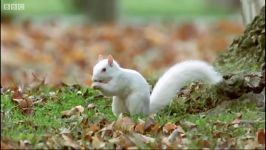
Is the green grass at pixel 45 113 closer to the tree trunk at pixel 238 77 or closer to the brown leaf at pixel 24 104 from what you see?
the brown leaf at pixel 24 104

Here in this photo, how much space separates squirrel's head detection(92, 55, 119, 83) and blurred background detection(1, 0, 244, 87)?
11.5 feet

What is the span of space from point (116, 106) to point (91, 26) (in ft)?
40.8

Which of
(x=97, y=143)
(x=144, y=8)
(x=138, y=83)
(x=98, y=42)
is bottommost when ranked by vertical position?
(x=97, y=143)

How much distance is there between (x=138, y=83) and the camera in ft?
19.9

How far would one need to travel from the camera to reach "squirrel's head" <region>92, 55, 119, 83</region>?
19.7 feet

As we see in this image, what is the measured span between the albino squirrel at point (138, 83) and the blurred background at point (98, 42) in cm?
313

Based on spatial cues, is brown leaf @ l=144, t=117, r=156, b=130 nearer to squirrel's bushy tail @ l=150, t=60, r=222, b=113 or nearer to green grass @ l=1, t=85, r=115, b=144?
green grass @ l=1, t=85, r=115, b=144

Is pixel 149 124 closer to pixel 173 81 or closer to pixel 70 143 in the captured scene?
pixel 70 143

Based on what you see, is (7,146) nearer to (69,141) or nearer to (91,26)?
(69,141)

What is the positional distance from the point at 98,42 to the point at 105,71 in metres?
9.28

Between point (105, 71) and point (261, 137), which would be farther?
point (105, 71)

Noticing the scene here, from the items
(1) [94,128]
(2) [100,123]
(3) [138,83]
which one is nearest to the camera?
(1) [94,128]

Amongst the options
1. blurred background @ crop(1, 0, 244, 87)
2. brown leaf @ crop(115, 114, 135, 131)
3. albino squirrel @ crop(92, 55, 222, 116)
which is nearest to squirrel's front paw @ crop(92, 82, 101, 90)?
albino squirrel @ crop(92, 55, 222, 116)

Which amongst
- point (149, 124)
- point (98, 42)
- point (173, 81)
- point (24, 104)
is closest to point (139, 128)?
point (149, 124)
